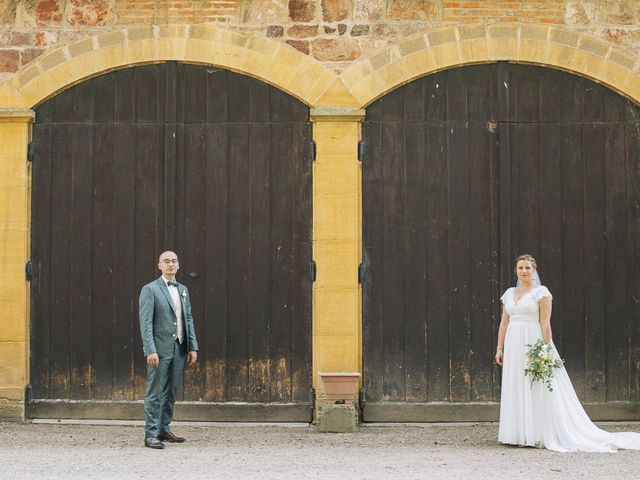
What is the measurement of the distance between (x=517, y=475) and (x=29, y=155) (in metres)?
5.44

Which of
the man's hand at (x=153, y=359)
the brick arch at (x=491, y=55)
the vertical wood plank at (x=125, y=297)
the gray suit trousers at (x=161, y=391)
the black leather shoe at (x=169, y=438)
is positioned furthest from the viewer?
the vertical wood plank at (x=125, y=297)

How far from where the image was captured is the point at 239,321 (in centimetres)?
997

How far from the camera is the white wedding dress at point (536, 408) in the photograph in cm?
847

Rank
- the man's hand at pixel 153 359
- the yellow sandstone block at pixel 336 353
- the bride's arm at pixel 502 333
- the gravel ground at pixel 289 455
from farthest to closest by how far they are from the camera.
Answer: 1. the yellow sandstone block at pixel 336 353
2. the bride's arm at pixel 502 333
3. the man's hand at pixel 153 359
4. the gravel ground at pixel 289 455

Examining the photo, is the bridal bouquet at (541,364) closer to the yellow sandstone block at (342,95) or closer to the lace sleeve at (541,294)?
the lace sleeve at (541,294)

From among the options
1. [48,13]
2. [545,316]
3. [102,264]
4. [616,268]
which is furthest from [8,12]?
[616,268]

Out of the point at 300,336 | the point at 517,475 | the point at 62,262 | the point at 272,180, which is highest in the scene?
the point at 272,180

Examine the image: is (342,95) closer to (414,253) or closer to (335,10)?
(335,10)

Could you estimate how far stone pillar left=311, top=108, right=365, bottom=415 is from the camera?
9.80 meters

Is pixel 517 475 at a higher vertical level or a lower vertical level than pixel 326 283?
lower

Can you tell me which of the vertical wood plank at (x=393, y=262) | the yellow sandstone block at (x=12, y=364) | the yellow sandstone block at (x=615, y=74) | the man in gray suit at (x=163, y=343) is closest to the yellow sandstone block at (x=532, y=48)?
the yellow sandstone block at (x=615, y=74)

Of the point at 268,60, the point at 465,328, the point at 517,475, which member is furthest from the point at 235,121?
the point at 517,475

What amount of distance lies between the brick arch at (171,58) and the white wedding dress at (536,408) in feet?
8.89

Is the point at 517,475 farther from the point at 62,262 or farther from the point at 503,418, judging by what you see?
the point at 62,262
